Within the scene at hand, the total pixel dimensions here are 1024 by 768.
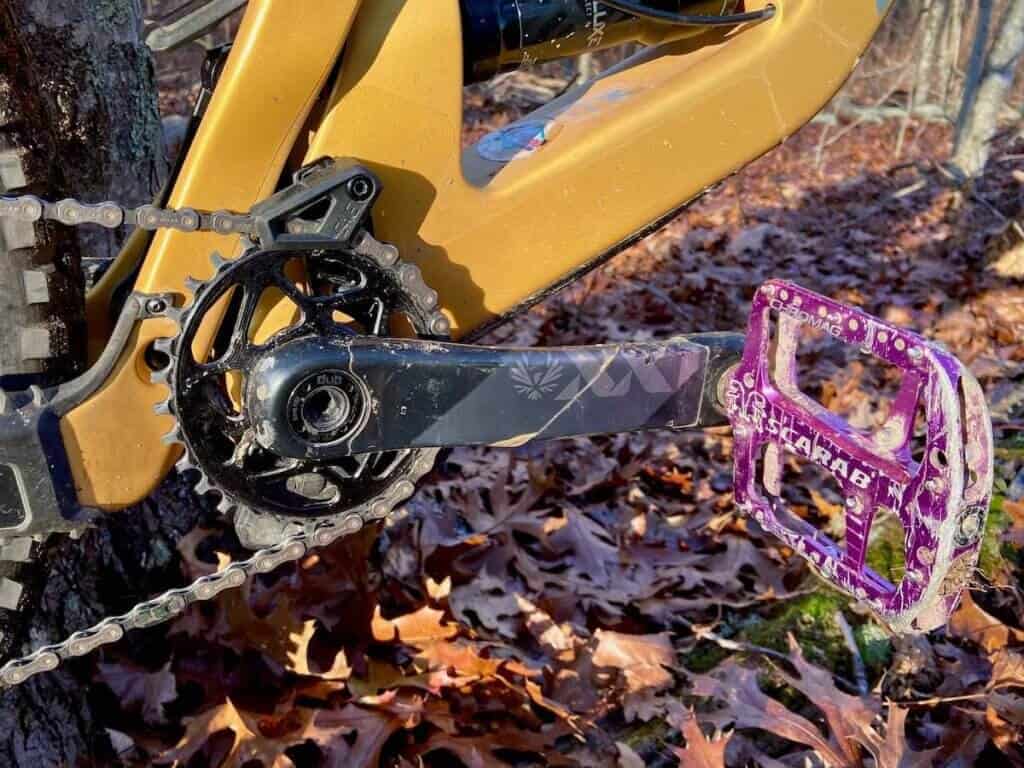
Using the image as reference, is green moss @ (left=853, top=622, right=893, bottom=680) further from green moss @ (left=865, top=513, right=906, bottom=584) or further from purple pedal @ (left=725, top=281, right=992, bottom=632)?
purple pedal @ (left=725, top=281, right=992, bottom=632)

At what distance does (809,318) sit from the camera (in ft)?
6.08

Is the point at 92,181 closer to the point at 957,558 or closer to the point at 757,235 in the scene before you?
the point at 957,558

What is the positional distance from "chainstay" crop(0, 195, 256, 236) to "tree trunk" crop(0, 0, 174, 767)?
17cm

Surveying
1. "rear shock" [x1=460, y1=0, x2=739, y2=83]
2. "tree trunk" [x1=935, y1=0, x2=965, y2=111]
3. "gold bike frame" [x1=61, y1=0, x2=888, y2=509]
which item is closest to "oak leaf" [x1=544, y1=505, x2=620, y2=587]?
"gold bike frame" [x1=61, y1=0, x2=888, y2=509]

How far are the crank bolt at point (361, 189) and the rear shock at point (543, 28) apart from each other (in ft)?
1.33

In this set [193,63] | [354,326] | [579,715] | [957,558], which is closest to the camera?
[957,558]

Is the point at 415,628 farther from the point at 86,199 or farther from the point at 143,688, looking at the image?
the point at 86,199

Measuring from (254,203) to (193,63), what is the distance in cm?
1349

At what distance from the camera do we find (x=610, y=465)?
3447 mm

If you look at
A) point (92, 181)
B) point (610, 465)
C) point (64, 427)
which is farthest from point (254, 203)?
point (610, 465)

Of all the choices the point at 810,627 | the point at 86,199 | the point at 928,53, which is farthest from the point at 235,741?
the point at 928,53

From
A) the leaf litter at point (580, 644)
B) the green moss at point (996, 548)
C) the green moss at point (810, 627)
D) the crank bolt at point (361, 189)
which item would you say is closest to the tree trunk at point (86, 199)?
the leaf litter at point (580, 644)

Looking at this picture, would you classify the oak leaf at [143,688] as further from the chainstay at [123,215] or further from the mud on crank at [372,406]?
the chainstay at [123,215]

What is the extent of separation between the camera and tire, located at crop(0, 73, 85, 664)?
168cm
